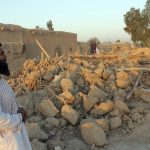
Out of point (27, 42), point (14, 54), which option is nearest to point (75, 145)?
point (14, 54)

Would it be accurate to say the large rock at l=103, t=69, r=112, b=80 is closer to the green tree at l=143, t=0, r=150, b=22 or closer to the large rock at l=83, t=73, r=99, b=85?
the large rock at l=83, t=73, r=99, b=85

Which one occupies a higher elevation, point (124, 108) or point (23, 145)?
point (23, 145)

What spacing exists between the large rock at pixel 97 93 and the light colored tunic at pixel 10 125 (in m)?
3.94

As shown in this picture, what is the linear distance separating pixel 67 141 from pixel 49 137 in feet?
0.95

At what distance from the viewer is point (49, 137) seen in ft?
20.3

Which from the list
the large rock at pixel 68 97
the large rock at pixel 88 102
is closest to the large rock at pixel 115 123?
the large rock at pixel 88 102

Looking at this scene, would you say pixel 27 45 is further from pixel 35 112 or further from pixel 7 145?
pixel 7 145

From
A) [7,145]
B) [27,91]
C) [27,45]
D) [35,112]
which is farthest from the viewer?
[27,45]

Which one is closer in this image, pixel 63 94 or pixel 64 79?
pixel 63 94

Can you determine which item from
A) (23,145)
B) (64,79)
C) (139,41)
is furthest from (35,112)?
(139,41)

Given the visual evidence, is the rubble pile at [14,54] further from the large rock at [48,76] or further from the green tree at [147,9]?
the green tree at [147,9]

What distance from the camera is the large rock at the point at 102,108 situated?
6.86 metres

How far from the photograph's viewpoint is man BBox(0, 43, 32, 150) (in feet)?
10.3

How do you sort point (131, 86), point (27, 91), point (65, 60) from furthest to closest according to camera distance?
point (65, 60) < point (131, 86) < point (27, 91)
